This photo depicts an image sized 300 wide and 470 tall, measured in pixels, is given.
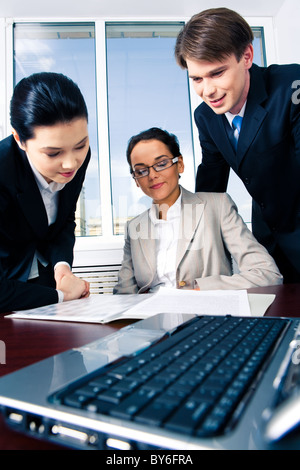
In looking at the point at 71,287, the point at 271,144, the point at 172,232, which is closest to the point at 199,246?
the point at 172,232

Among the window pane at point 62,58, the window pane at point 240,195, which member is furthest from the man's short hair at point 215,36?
the window pane at point 62,58

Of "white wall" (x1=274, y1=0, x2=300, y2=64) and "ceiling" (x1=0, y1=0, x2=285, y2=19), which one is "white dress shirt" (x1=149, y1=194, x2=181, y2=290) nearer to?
"white wall" (x1=274, y1=0, x2=300, y2=64)

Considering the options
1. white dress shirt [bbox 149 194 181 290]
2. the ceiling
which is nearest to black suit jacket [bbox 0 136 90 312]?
white dress shirt [bbox 149 194 181 290]

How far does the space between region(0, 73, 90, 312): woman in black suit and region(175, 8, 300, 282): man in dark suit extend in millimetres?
561

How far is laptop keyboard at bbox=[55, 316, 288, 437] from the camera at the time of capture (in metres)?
0.25

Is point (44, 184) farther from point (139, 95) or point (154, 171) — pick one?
point (139, 95)

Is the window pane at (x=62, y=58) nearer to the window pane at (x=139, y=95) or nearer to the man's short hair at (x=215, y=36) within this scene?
the window pane at (x=139, y=95)

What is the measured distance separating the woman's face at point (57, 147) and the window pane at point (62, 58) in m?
1.70

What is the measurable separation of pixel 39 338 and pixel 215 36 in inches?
51.2

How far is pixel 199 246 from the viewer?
1625mm

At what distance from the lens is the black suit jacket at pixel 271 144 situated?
1.47 meters

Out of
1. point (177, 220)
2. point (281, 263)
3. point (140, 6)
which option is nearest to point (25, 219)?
point (177, 220)

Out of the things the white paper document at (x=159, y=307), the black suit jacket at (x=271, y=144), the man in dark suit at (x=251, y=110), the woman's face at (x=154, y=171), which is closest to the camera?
the white paper document at (x=159, y=307)

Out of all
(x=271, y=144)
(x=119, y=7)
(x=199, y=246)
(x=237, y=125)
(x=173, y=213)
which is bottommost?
(x=199, y=246)
